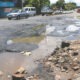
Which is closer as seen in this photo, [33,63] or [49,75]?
[49,75]

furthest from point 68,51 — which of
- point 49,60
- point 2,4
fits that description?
point 2,4

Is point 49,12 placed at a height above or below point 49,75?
below

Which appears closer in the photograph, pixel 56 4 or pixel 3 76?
pixel 3 76

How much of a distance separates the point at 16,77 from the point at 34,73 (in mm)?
1220

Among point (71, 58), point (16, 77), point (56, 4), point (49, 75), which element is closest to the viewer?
point (16, 77)

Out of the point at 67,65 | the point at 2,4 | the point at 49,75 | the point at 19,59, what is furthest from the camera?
the point at 2,4

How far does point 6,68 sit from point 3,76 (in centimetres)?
107

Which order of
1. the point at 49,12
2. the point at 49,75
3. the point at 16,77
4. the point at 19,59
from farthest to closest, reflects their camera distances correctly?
the point at 49,12
the point at 19,59
the point at 49,75
the point at 16,77

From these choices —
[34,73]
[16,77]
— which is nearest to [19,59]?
[34,73]

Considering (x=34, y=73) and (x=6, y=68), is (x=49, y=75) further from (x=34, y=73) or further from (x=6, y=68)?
(x=6, y=68)

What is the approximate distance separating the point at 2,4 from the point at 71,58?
175 feet

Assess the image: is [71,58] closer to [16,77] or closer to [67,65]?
[67,65]

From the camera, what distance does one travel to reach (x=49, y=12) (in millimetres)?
72750

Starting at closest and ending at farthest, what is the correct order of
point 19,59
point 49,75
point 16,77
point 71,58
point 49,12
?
point 16,77 → point 49,75 → point 71,58 → point 19,59 → point 49,12
